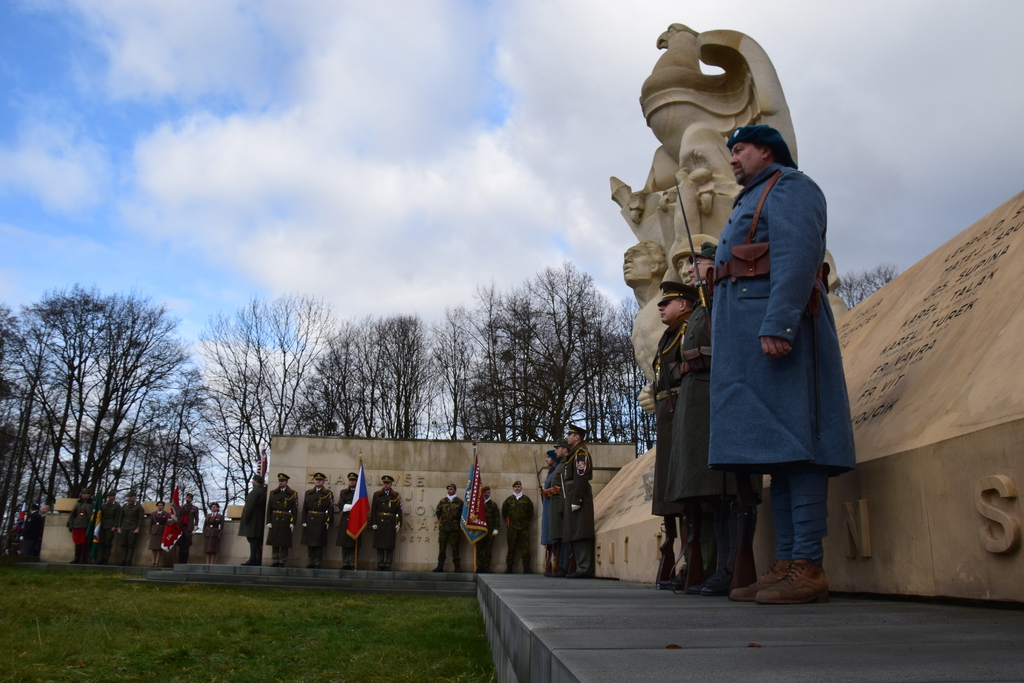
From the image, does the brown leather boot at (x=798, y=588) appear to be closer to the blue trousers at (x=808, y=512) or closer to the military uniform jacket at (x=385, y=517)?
the blue trousers at (x=808, y=512)

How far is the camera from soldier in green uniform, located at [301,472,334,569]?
17.2m

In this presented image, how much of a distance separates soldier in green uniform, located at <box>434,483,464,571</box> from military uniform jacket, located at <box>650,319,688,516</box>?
12363mm

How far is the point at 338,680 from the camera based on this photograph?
356cm

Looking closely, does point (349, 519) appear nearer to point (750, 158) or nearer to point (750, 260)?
point (750, 158)

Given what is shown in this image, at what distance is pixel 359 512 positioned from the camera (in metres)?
17.2

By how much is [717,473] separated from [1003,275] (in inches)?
61.4

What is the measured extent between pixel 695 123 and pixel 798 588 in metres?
9.02

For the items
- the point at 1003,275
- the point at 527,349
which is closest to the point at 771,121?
the point at 1003,275

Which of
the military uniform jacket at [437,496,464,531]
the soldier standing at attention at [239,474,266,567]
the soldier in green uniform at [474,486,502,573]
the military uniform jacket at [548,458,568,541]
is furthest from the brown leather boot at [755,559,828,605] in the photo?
the soldier standing at attention at [239,474,266,567]

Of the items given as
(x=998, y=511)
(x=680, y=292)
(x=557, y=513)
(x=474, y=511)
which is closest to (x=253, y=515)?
(x=474, y=511)

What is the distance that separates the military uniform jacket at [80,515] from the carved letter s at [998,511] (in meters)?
23.4

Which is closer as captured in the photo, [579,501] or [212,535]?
[579,501]

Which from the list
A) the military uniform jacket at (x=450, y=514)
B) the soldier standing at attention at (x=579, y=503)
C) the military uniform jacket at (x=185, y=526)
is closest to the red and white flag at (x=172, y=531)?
the military uniform jacket at (x=185, y=526)

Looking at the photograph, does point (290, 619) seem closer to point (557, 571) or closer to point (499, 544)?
point (557, 571)
